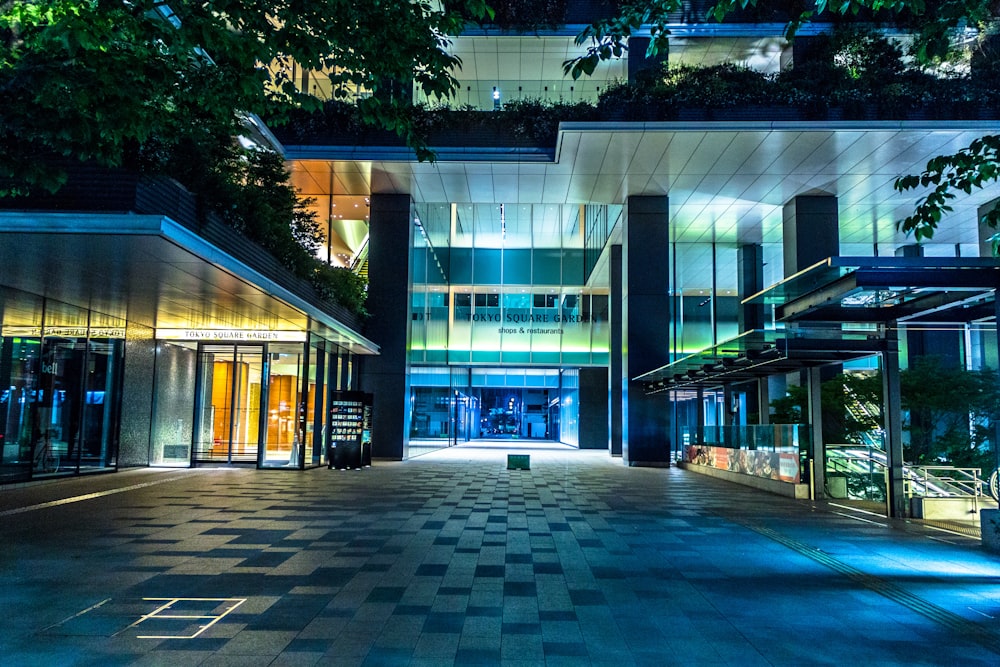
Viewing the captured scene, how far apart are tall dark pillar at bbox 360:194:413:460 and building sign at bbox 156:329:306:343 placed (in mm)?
4550

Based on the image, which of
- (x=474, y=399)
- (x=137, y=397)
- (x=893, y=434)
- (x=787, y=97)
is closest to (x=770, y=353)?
(x=893, y=434)

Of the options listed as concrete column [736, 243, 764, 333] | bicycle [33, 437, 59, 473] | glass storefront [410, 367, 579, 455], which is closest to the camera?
bicycle [33, 437, 59, 473]

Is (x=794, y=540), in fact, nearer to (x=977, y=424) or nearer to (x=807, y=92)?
(x=977, y=424)

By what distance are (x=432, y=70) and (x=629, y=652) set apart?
5.16m

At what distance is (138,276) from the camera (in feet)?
38.9

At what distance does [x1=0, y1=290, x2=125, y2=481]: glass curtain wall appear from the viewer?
1372cm

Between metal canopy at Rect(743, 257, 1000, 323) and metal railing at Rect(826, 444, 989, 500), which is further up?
metal canopy at Rect(743, 257, 1000, 323)

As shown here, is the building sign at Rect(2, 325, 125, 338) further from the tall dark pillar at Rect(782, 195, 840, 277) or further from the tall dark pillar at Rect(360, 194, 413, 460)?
the tall dark pillar at Rect(782, 195, 840, 277)

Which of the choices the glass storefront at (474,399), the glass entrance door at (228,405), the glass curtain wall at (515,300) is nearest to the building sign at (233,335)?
the glass entrance door at (228,405)

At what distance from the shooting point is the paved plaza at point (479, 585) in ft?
15.5

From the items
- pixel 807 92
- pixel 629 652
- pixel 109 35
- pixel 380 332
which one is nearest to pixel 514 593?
pixel 629 652

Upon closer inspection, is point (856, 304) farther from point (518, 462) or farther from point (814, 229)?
point (814, 229)

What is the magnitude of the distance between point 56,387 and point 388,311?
10.4 metres

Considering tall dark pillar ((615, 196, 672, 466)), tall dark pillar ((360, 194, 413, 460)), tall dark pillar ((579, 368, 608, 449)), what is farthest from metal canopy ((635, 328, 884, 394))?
tall dark pillar ((579, 368, 608, 449))
